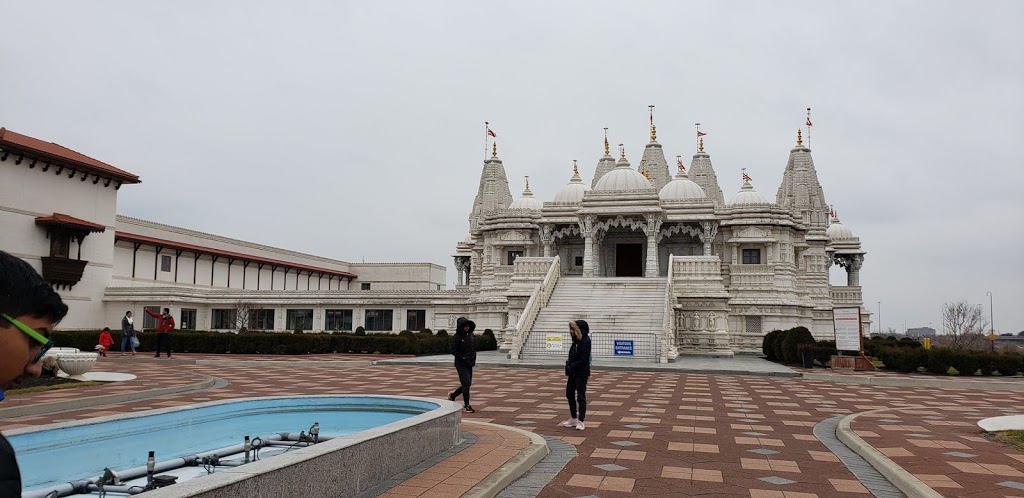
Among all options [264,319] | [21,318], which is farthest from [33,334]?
[264,319]

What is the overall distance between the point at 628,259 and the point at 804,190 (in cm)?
1543

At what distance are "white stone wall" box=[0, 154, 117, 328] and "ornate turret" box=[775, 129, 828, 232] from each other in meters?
42.5

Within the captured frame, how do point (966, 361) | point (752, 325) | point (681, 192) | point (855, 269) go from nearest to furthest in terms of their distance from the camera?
point (966, 361)
point (752, 325)
point (681, 192)
point (855, 269)

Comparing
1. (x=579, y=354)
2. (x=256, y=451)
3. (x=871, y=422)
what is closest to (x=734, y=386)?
(x=871, y=422)

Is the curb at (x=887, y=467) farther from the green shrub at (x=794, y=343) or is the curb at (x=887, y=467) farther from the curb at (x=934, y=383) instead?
the green shrub at (x=794, y=343)

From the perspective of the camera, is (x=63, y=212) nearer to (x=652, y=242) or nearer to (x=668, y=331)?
(x=652, y=242)

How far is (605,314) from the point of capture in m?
33.8

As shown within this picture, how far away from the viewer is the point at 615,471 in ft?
28.5

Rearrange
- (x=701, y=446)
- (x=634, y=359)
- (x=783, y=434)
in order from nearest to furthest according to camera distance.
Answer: (x=701, y=446) < (x=783, y=434) < (x=634, y=359)

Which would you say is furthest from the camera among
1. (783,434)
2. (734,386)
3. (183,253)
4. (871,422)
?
(183,253)

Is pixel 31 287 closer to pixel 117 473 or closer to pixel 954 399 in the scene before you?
pixel 117 473

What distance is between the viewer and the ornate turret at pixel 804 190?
50875 mm

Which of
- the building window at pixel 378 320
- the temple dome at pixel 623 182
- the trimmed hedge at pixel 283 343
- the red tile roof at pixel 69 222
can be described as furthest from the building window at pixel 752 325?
the red tile roof at pixel 69 222

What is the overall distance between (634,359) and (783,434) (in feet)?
56.9
